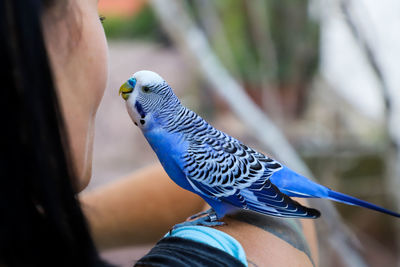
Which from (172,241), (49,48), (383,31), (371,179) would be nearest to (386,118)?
(383,31)

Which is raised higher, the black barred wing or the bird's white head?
the bird's white head

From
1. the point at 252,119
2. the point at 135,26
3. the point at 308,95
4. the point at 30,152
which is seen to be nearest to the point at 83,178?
the point at 30,152

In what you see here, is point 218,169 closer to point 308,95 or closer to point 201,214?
point 201,214

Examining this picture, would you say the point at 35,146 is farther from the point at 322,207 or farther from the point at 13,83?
the point at 322,207

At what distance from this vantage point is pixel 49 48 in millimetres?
507

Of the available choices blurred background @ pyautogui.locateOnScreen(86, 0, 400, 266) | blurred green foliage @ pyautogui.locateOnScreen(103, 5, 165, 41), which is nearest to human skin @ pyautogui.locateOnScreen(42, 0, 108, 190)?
blurred background @ pyautogui.locateOnScreen(86, 0, 400, 266)

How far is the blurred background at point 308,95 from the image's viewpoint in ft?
3.72

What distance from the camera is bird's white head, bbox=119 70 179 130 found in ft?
1.53

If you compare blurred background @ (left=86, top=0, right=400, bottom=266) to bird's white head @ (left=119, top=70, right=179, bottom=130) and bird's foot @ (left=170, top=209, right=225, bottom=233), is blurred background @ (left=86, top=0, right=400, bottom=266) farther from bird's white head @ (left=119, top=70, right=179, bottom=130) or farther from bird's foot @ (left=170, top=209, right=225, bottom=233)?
bird's white head @ (left=119, top=70, right=179, bottom=130)

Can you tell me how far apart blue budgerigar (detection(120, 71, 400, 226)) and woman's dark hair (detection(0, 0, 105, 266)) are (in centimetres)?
11

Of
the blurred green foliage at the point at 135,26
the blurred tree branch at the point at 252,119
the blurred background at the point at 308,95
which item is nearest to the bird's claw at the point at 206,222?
the blurred background at the point at 308,95

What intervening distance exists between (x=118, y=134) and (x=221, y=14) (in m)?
1.31

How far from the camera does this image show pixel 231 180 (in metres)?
0.51

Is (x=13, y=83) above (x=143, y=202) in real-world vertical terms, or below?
above
